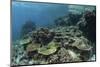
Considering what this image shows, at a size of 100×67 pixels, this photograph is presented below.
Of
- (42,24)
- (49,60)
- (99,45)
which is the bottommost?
(49,60)

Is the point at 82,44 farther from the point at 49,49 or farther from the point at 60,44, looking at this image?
the point at 49,49

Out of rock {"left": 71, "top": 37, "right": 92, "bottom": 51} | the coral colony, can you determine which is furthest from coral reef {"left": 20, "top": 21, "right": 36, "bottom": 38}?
rock {"left": 71, "top": 37, "right": 92, "bottom": 51}

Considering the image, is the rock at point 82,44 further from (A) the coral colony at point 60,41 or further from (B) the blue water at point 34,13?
(B) the blue water at point 34,13

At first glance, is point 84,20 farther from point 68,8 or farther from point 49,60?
point 49,60

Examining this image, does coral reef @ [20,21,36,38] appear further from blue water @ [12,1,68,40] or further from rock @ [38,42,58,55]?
rock @ [38,42,58,55]

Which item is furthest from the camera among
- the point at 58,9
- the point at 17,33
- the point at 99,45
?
the point at 99,45

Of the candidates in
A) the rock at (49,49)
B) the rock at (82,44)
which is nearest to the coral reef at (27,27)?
the rock at (49,49)

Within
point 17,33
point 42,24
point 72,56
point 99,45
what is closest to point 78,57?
point 72,56
